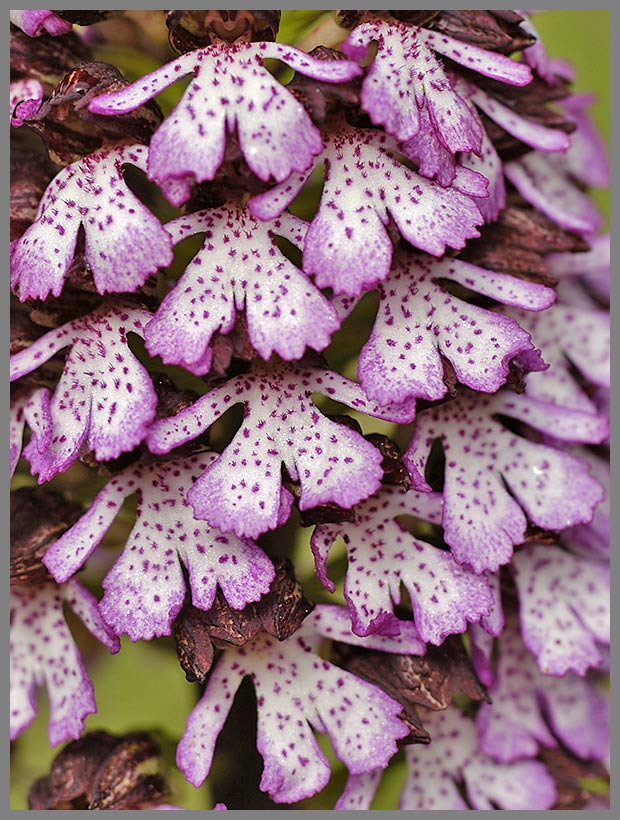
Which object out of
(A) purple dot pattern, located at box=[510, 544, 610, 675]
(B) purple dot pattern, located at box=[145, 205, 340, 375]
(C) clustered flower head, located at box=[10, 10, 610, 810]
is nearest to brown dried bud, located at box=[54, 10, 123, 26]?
(C) clustered flower head, located at box=[10, 10, 610, 810]

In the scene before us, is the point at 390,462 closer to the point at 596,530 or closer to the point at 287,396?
the point at 287,396

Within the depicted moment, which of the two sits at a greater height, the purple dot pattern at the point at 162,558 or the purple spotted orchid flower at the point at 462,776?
the purple dot pattern at the point at 162,558

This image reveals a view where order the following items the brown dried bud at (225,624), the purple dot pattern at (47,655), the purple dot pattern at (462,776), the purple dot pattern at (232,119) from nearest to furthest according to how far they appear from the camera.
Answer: the purple dot pattern at (232,119), the brown dried bud at (225,624), the purple dot pattern at (47,655), the purple dot pattern at (462,776)

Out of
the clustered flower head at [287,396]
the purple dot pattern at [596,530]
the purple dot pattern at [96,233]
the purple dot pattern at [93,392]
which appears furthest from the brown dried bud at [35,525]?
the purple dot pattern at [596,530]

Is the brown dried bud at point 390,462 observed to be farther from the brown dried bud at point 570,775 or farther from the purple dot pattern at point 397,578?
the brown dried bud at point 570,775

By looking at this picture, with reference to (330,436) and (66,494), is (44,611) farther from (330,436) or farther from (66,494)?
(330,436)
